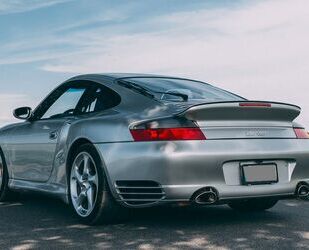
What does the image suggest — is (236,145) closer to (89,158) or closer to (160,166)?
(160,166)

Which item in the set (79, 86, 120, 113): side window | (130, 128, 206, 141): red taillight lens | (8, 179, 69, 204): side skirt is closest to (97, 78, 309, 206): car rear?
(130, 128, 206, 141): red taillight lens

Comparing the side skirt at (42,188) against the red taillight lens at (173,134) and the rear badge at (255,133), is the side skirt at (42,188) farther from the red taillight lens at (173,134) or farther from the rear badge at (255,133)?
the rear badge at (255,133)

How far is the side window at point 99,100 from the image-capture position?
5.58 meters

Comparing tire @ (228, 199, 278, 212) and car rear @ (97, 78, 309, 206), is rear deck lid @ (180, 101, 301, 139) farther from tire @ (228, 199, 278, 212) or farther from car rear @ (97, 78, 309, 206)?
tire @ (228, 199, 278, 212)

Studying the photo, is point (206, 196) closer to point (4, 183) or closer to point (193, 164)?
point (193, 164)

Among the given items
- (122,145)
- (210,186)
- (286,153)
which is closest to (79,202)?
(122,145)

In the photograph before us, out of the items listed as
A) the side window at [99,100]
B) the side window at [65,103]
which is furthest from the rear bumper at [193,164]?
the side window at [65,103]

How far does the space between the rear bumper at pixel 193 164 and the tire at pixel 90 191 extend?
0.43 ft

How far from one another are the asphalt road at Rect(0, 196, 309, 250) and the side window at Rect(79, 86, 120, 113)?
109cm

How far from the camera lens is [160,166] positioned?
15.7 ft

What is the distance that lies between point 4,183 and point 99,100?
6.89 ft

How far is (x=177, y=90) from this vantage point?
18.7 ft

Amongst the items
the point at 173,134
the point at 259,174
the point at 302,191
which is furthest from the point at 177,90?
the point at 302,191

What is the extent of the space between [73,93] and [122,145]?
1490 millimetres
